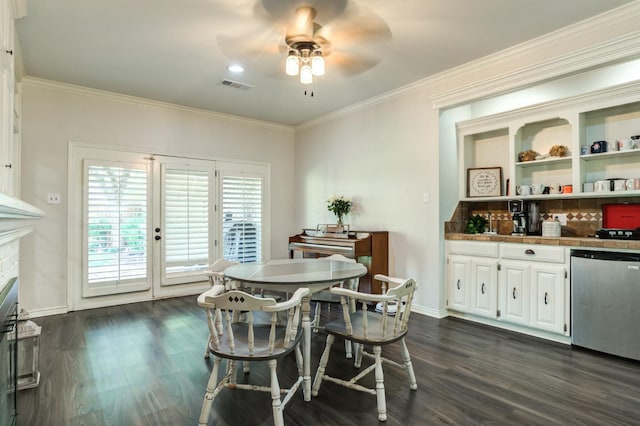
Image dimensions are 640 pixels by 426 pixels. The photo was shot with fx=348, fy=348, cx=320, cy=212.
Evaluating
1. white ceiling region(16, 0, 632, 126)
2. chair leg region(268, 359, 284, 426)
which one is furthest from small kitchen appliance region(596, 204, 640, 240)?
chair leg region(268, 359, 284, 426)

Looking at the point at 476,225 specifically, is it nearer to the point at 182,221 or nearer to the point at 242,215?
the point at 242,215

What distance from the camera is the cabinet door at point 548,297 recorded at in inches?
124

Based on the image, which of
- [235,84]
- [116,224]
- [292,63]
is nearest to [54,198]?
[116,224]

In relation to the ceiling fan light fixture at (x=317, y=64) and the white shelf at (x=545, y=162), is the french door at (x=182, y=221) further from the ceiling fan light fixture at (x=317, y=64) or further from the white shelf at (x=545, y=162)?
the white shelf at (x=545, y=162)

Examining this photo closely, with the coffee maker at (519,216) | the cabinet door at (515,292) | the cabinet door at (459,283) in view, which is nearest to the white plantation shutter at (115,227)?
the cabinet door at (459,283)

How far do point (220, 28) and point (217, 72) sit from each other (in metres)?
0.97

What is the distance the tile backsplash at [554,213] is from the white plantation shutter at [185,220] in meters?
3.44

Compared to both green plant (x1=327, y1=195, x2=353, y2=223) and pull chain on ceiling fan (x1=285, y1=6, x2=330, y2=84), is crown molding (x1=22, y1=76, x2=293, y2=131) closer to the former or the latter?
green plant (x1=327, y1=195, x2=353, y2=223)

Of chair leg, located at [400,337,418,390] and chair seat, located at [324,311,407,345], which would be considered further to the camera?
chair leg, located at [400,337,418,390]

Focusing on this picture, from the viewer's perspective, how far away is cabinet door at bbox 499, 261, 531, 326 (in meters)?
3.39

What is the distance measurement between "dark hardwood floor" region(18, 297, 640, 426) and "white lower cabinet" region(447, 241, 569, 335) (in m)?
0.21

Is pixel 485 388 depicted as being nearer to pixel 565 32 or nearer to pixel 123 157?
pixel 565 32

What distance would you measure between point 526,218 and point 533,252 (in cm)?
57

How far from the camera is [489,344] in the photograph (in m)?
3.15
